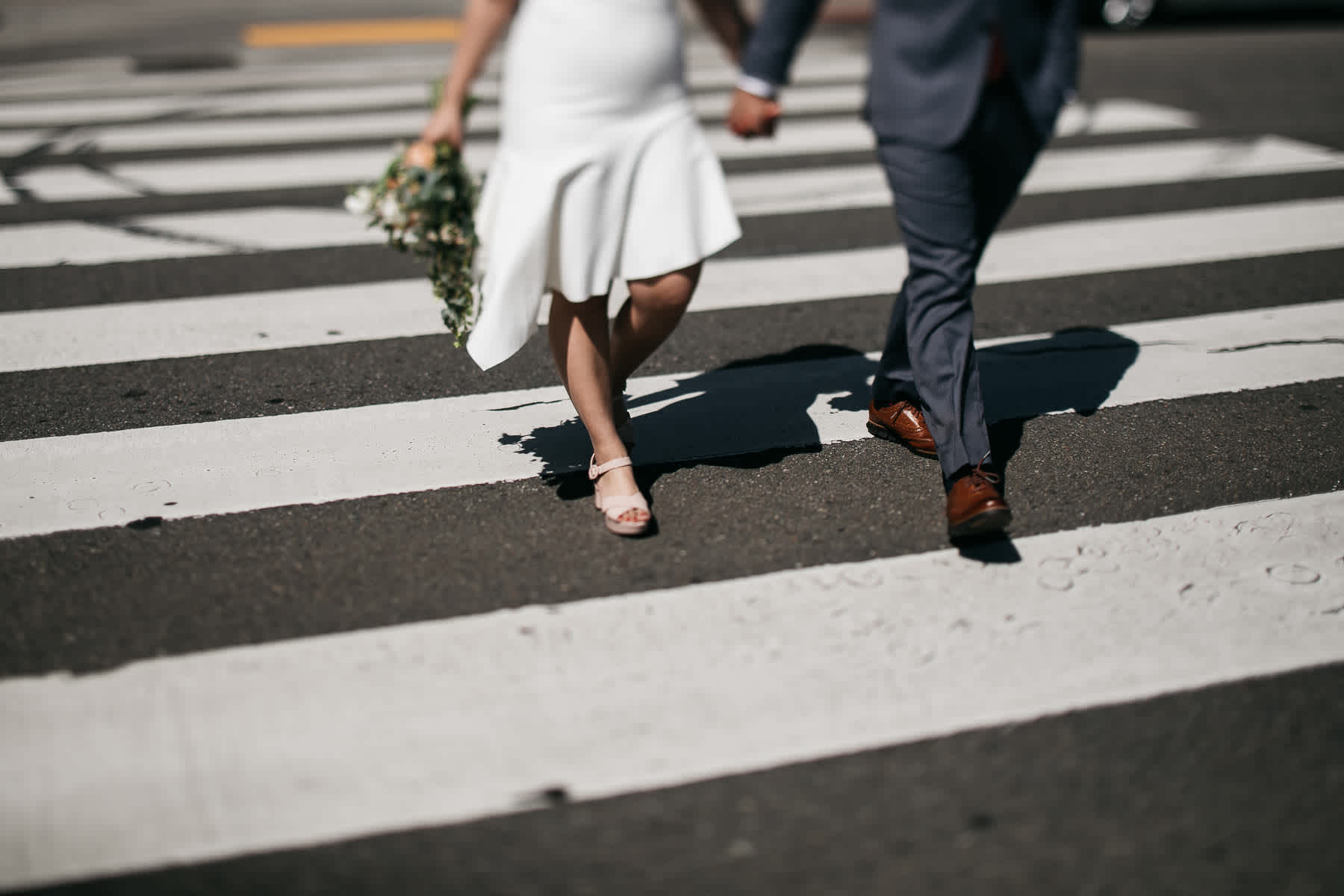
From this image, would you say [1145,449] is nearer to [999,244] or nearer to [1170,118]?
[999,244]

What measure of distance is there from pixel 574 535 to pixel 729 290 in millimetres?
2185

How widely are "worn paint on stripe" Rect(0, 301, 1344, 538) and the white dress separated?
604 millimetres

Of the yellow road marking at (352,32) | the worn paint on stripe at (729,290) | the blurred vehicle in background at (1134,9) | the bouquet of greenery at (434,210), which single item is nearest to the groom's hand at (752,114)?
the bouquet of greenery at (434,210)

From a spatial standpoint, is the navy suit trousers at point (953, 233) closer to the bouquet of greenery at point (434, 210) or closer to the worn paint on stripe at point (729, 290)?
the bouquet of greenery at point (434, 210)

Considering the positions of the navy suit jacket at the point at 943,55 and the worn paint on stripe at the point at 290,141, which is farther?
the worn paint on stripe at the point at 290,141

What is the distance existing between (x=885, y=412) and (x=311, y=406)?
171 centimetres

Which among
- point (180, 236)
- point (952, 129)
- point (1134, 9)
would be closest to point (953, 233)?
point (952, 129)

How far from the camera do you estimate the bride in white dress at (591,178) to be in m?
2.87

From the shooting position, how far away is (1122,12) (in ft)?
41.5

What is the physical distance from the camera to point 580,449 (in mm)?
3660

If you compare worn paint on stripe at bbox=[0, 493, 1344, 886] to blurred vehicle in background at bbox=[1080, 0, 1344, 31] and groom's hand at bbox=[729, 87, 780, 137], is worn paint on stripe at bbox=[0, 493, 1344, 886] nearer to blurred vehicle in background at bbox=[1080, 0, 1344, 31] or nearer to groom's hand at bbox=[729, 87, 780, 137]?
groom's hand at bbox=[729, 87, 780, 137]

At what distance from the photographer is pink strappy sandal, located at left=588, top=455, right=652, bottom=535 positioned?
123 inches

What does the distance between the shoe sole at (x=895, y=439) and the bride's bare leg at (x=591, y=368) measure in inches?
32.4

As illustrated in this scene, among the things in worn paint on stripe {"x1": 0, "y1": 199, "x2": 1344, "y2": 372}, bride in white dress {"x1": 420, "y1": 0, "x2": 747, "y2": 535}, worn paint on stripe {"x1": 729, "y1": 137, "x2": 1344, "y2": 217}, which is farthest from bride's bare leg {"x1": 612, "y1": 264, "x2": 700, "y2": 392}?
worn paint on stripe {"x1": 729, "y1": 137, "x2": 1344, "y2": 217}
